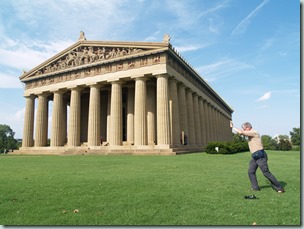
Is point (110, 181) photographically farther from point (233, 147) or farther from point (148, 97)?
point (148, 97)

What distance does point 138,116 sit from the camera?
117 feet

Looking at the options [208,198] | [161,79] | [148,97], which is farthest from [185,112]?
[208,198]

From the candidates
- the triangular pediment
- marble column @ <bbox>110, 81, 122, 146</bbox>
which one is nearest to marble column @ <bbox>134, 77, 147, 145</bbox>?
marble column @ <bbox>110, 81, 122, 146</bbox>

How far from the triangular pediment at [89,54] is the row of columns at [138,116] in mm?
3717

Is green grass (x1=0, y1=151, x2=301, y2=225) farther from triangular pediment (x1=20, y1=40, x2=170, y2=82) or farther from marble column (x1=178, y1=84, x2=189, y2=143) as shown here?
marble column (x1=178, y1=84, x2=189, y2=143)

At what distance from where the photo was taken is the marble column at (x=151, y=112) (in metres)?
38.9

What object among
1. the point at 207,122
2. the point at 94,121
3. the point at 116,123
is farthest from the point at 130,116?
the point at 207,122

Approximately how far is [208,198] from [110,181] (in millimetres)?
4673

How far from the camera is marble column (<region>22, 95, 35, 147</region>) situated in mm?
47875

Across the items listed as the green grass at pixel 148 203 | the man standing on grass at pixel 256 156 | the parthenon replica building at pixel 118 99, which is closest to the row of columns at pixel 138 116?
the parthenon replica building at pixel 118 99

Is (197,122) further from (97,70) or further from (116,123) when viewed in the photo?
(97,70)

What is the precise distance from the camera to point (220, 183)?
10.2 meters

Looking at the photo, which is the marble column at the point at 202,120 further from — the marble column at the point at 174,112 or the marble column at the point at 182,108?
the marble column at the point at 174,112

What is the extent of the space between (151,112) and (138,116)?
497cm
